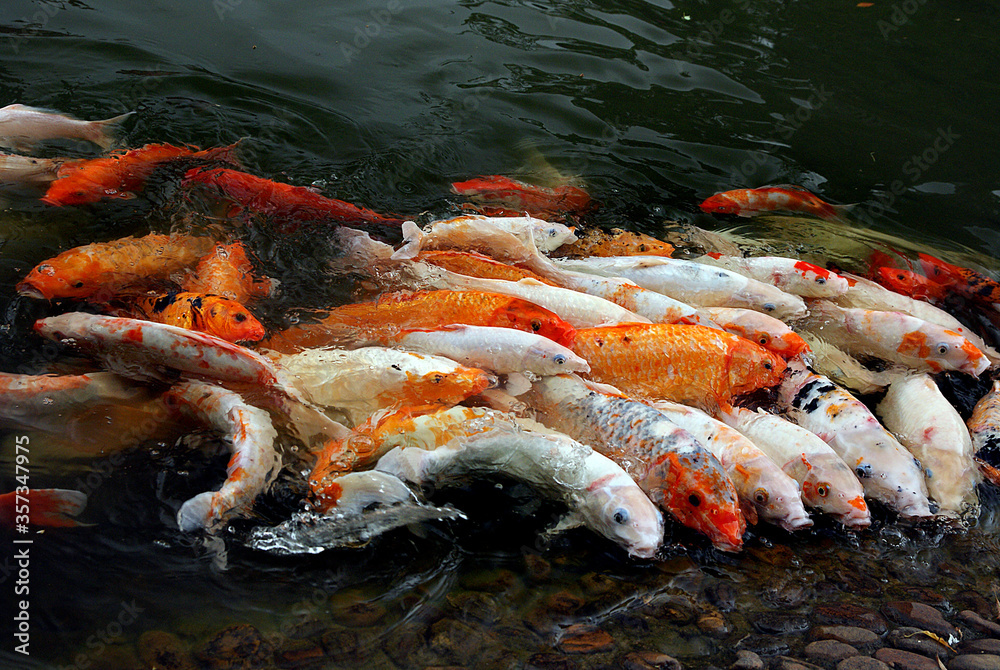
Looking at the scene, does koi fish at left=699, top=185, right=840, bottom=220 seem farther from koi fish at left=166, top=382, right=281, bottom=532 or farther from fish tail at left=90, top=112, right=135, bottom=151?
fish tail at left=90, top=112, right=135, bottom=151

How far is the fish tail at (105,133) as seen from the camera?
664cm

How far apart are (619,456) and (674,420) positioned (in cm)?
52

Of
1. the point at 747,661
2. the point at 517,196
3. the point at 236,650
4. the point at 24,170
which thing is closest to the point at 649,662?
the point at 747,661

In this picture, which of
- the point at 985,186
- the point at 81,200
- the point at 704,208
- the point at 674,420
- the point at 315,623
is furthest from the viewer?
the point at 985,186

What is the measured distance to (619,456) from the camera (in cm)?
406

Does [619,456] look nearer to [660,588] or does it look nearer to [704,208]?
[660,588]

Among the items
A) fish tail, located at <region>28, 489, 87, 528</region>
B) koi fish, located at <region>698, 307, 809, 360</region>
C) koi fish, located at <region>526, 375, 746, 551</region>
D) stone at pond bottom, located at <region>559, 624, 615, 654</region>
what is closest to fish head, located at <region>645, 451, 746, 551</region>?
koi fish, located at <region>526, 375, 746, 551</region>

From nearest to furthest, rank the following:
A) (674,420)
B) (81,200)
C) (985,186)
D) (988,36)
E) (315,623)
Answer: (315,623) < (674,420) < (81,200) < (985,186) < (988,36)

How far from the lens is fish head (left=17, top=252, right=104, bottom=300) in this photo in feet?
15.7

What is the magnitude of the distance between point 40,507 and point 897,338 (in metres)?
5.84

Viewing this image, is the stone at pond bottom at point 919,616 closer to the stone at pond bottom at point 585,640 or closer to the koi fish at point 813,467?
the koi fish at point 813,467

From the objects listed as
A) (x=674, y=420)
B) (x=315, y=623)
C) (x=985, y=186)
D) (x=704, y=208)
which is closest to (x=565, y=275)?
(x=674, y=420)

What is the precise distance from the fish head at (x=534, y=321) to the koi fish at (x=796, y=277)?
2.00 metres

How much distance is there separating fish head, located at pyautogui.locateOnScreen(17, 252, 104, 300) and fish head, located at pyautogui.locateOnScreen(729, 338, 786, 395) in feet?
15.4
